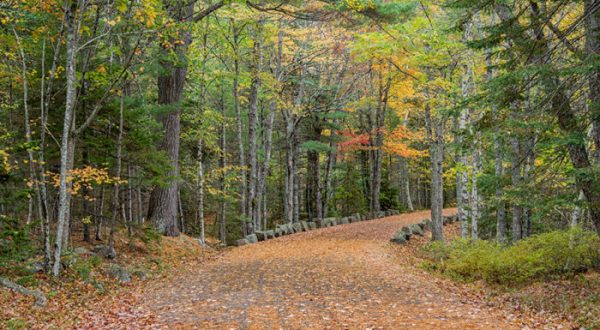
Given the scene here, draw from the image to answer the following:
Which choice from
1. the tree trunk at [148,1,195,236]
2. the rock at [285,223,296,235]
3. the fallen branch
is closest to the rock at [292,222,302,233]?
the rock at [285,223,296,235]

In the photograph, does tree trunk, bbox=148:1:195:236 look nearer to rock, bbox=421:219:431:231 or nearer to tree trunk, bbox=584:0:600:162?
tree trunk, bbox=584:0:600:162

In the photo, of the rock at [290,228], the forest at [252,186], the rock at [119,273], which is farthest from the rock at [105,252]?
the rock at [290,228]

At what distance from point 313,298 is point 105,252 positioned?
617 centimetres

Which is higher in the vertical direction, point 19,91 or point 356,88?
point 356,88

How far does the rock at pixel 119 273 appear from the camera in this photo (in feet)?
30.7

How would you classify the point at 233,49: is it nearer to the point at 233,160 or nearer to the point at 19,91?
the point at 19,91

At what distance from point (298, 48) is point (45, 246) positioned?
51.1 ft

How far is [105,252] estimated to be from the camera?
35.9 ft

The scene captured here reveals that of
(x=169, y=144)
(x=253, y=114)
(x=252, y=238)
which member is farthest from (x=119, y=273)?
(x=253, y=114)

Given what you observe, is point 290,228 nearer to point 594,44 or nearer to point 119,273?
point 119,273

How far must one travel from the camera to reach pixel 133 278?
977cm

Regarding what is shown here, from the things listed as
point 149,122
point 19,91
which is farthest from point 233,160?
point 19,91

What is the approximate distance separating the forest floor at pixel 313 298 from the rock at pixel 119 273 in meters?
0.63

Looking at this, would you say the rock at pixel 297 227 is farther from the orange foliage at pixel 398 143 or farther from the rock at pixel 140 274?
the rock at pixel 140 274
